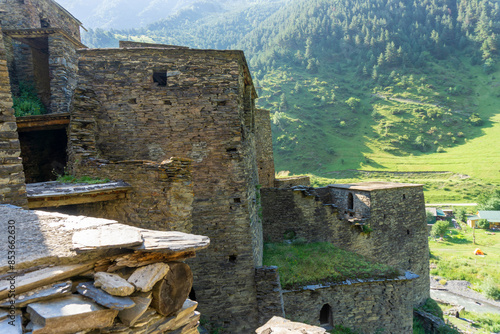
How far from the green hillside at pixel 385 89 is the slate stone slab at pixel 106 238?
51.3 metres

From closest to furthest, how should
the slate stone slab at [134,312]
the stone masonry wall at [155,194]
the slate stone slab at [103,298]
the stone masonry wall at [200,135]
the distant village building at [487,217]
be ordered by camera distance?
the slate stone slab at [103,298] → the slate stone slab at [134,312] → the stone masonry wall at [155,194] → the stone masonry wall at [200,135] → the distant village building at [487,217]

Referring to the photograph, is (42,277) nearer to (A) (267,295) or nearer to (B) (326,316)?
(A) (267,295)

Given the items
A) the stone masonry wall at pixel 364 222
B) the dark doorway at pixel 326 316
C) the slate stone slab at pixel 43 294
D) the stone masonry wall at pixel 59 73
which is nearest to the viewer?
the slate stone slab at pixel 43 294

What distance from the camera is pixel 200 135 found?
8.95 metres

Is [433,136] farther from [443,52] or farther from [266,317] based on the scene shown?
[266,317]

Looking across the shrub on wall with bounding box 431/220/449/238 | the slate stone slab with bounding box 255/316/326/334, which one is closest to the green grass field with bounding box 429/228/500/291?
the shrub on wall with bounding box 431/220/449/238

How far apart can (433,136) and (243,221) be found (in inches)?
3197

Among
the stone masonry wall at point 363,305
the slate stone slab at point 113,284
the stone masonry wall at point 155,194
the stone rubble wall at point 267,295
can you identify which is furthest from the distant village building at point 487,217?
the slate stone slab at point 113,284

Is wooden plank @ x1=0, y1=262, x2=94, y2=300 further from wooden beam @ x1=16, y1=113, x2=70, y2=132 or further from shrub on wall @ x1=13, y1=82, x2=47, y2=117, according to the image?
shrub on wall @ x1=13, y1=82, x2=47, y2=117

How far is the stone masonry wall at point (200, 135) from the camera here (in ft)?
29.1

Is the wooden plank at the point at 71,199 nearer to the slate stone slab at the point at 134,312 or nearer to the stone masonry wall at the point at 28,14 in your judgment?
the slate stone slab at the point at 134,312

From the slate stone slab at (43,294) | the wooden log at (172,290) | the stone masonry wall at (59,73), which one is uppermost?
the stone masonry wall at (59,73)

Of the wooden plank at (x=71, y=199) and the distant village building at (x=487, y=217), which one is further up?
the wooden plank at (x=71, y=199)

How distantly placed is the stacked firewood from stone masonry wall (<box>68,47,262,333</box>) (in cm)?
607
